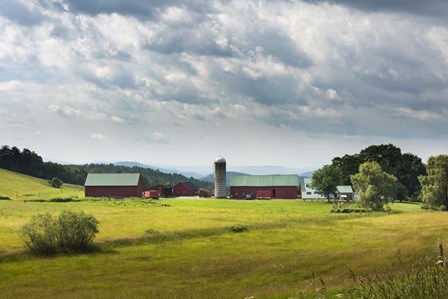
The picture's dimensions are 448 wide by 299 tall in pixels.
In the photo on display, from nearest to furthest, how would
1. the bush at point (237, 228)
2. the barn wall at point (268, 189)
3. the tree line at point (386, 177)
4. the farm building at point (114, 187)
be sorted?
the bush at point (237, 228), the tree line at point (386, 177), the farm building at point (114, 187), the barn wall at point (268, 189)

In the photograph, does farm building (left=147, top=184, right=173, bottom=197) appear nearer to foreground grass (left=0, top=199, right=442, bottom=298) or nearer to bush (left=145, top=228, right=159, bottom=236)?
foreground grass (left=0, top=199, right=442, bottom=298)

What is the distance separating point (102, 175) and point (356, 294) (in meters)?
167

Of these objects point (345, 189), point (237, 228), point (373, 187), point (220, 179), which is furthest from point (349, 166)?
point (237, 228)

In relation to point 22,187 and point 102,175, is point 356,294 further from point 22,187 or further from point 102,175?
point 22,187

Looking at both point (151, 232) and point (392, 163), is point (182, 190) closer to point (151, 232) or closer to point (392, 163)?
point (392, 163)

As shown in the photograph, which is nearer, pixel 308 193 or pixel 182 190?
pixel 308 193

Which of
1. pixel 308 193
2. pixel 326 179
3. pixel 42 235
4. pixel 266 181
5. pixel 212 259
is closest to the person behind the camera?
pixel 212 259

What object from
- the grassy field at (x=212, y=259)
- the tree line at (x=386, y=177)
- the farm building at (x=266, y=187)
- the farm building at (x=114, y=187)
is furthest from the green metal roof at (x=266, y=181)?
the grassy field at (x=212, y=259)

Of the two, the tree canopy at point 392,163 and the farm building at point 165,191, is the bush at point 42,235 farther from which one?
the tree canopy at point 392,163

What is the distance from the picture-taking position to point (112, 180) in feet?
566

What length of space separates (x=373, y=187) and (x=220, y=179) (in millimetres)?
81082

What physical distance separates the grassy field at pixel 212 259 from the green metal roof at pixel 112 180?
306ft

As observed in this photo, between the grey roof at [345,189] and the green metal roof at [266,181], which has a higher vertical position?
the green metal roof at [266,181]

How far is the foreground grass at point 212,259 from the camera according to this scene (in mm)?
32281
